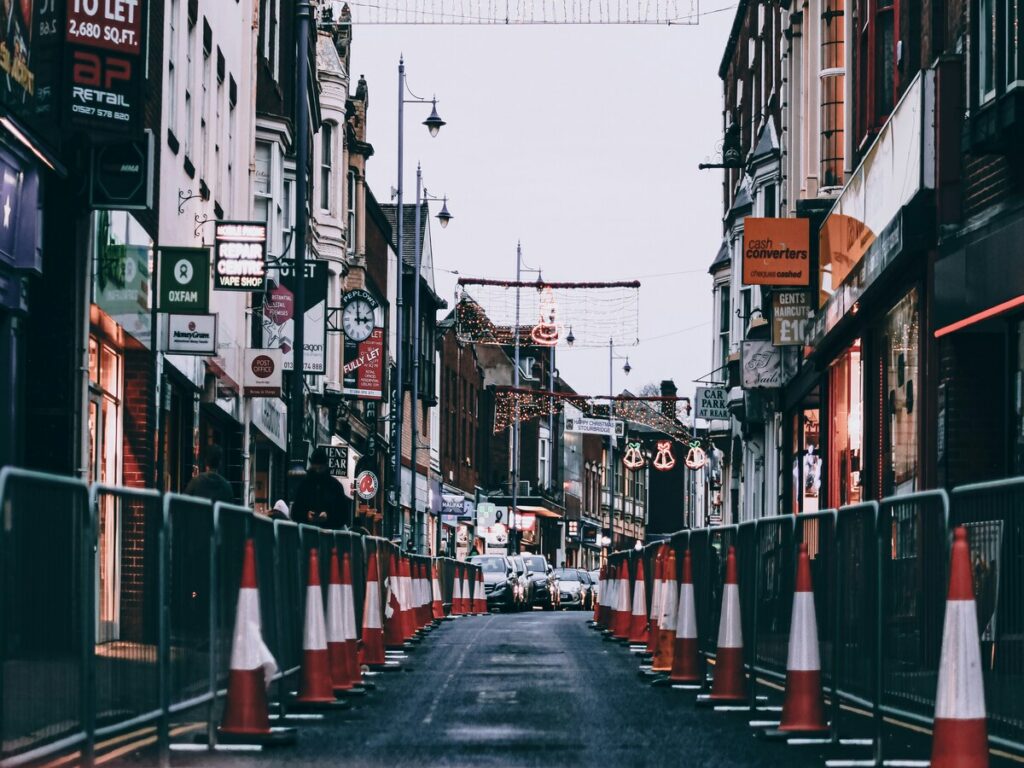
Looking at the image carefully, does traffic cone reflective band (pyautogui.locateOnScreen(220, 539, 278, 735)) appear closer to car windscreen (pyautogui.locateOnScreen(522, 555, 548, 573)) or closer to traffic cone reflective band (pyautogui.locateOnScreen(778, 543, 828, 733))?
traffic cone reflective band (pyautogui.locateOnScreen(778, 543, 828, 733))

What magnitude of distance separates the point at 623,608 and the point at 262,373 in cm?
883

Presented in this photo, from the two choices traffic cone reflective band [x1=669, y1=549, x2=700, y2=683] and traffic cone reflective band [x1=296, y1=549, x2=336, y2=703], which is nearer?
traffic cone reflective band [x1=296, y1=549, x2=336, y2=703]

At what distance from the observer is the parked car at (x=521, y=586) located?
156 ft

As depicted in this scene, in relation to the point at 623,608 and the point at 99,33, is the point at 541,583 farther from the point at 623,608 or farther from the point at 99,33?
the point at 99,33

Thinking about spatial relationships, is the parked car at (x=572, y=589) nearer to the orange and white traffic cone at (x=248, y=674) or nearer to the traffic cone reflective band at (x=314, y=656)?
the traffic cone reflective band at (x=314, y=656)

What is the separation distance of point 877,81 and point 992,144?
6.69 metres

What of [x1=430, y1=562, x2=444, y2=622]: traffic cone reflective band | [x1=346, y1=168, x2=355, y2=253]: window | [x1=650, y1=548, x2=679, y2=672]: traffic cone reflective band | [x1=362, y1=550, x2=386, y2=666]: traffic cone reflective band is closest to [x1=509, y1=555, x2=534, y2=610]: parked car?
[x1=346, y1=168, x2=355, y2=253]: window

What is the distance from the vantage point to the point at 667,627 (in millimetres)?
14930

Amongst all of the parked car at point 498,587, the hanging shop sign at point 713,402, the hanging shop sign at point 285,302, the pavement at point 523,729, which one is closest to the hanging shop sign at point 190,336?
the pavement at point 523,729

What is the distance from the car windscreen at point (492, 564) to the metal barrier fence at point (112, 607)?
120 ft

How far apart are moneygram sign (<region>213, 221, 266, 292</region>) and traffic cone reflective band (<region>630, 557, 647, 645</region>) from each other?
21.4ft

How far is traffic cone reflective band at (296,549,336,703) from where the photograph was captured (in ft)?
36.7

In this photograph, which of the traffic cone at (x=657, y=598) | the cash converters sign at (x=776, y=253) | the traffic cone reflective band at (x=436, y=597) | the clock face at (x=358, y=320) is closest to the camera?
the traffic cone at (x=657, y=598)

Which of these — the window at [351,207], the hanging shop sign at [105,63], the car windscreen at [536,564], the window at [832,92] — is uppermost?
the window at [351,207]
